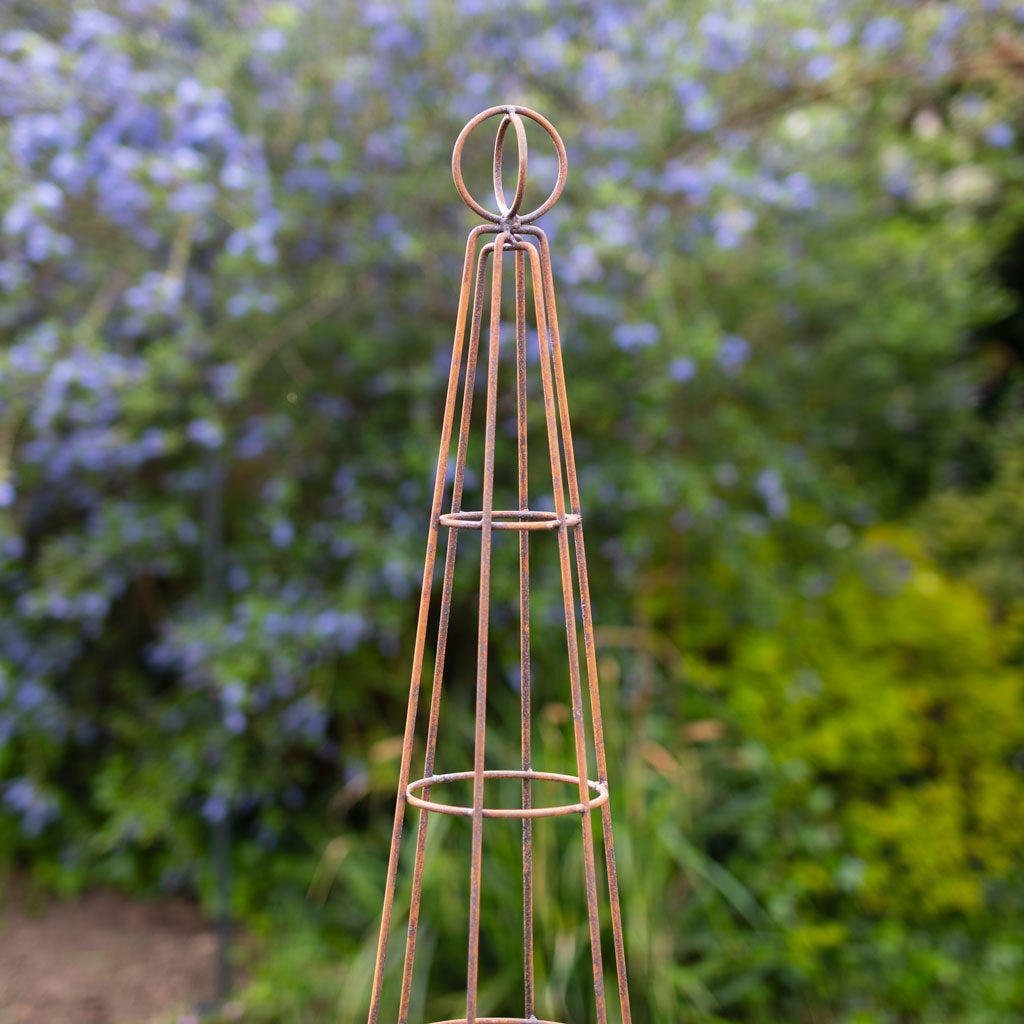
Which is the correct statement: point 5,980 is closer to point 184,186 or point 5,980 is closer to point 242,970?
point 242,970

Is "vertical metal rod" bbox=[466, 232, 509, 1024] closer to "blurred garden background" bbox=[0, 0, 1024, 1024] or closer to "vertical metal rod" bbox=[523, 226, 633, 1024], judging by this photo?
"vertical metal rod" bbox=[523, 226, 633, 1024]

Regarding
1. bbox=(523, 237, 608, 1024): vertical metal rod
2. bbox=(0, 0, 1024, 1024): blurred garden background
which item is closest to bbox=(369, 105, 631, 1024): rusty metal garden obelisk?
bbox=(523, 237, 608, 1024): vertical metal rod

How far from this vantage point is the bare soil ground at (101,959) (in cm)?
296

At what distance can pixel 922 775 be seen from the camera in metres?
3.23

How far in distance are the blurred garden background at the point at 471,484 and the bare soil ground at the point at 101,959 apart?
0.35 feet

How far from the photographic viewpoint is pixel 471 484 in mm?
3037

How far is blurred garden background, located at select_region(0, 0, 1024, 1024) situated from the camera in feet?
8.87

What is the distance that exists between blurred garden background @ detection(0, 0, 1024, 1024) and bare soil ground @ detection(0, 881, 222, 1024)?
107mm

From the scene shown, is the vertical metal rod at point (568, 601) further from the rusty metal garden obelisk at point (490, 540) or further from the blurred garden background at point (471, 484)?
the blurred garden background at point (471, 484)

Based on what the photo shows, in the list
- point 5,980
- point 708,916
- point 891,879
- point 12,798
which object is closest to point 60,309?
point 12,798

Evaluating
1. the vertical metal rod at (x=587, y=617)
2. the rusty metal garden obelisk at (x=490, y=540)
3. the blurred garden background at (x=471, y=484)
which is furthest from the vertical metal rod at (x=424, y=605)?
the blurred garden background at (x=471, y=484)

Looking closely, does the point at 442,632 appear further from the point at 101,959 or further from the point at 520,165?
the point at 101,959

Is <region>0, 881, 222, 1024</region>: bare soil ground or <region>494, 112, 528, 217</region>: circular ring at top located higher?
<region>494, 112, 528, 217</region>: circular ring at top

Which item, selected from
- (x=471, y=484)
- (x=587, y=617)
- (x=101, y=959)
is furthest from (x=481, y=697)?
(x=101, y=959)
